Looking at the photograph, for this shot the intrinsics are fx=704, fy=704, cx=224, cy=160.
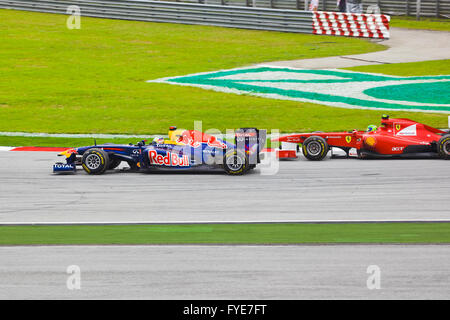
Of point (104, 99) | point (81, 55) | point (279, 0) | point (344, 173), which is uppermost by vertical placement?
point (279, 0)

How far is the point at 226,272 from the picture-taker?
27.5 feet

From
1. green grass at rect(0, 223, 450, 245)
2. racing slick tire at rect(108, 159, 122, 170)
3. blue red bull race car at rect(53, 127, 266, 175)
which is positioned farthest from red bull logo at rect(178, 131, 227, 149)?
green grass at rect(0, 223, 450, 245)

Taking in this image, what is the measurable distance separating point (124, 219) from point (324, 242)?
3.32 metres

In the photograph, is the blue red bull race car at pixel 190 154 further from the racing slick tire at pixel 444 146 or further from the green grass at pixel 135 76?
the green grass at pixel 135 76

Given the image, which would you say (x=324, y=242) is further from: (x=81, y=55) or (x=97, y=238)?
(x=81, y=55)

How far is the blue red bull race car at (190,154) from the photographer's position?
14719 mm

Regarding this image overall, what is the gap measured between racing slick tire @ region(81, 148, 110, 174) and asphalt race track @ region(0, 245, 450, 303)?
18.0 feet

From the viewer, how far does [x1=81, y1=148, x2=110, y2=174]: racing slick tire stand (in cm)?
1483

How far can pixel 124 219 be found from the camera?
36.5 ft

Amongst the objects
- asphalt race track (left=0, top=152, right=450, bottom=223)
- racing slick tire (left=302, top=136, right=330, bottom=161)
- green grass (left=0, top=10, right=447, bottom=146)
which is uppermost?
green grass (left=0, top=10, right=447, bottom=146)

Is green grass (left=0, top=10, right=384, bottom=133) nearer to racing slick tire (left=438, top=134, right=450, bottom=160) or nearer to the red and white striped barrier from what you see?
the red and white striped barrier

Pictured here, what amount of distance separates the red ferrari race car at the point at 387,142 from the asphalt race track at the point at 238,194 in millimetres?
252
